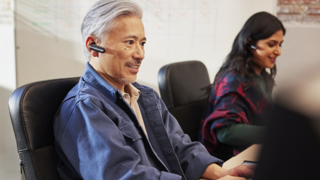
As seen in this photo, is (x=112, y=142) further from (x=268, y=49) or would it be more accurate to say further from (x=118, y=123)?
(x=268, y=49)

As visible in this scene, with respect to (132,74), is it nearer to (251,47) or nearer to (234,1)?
(251,47)

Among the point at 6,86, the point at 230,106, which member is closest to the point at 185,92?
the point at 230,106

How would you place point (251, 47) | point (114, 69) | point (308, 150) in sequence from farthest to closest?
point (251, 47) < point (114, 69) < point (308, 150)

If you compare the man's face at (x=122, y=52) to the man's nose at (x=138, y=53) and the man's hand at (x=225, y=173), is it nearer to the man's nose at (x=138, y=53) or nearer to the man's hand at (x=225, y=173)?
the man's nose at (x=138, y=53)

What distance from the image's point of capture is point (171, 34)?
106 inches

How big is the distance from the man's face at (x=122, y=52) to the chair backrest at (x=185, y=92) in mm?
543

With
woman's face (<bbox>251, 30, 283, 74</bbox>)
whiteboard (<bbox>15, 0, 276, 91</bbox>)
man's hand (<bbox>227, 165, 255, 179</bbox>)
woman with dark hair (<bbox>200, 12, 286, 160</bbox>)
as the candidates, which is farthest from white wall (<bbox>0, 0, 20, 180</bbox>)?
man's hand (<bbox>227, 165, 255, 179</bbox>)

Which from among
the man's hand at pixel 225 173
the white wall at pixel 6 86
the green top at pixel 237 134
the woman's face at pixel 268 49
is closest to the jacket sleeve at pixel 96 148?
the man's hand at pixel 225 173

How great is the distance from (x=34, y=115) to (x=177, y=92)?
0.87 metres

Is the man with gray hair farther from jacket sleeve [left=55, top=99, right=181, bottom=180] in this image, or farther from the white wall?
the white wall

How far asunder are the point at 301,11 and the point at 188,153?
1874 mm

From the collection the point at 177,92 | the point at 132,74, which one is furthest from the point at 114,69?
the point at 177,92

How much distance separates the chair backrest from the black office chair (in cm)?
74

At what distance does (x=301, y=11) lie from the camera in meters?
2.48
